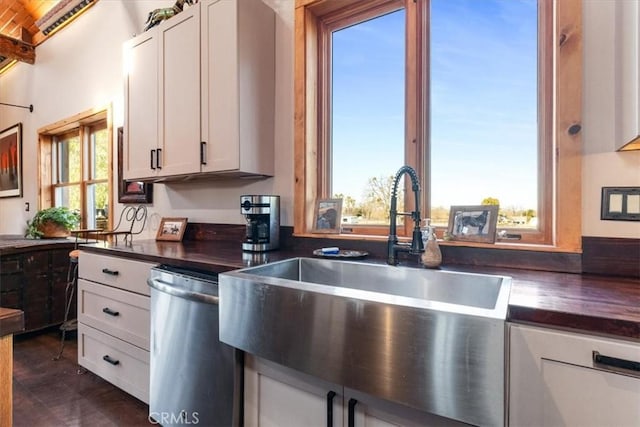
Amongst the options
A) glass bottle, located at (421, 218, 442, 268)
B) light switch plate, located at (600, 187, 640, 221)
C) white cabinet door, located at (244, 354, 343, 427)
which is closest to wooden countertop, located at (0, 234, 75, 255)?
white cabinet door, located at (244, 354, 343, 427)

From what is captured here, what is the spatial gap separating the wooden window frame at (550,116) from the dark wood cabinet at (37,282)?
2.64 meters

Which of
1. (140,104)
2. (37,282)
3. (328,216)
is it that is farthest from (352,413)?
(37,282)

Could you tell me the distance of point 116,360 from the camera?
1858mm

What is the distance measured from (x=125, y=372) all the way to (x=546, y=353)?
198 centimetres

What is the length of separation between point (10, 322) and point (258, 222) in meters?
1.11

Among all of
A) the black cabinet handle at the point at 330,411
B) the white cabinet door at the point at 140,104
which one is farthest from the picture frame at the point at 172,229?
the black cabinet handle at the point at 330,411

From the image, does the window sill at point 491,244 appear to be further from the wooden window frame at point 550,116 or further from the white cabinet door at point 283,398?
the white cabinet door at point 283,398

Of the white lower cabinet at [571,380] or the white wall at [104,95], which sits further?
the white wall at [104,95]

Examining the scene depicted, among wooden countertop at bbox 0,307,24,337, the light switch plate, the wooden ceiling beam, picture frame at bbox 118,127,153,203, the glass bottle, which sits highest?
the wooden ceiling beam

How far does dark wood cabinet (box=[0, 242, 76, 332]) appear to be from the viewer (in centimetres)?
283

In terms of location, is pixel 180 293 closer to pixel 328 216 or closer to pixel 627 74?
pixel 328 216

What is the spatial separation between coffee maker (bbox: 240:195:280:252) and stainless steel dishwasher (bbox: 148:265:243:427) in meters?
0.38

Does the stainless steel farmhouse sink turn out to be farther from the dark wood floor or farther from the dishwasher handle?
the dark wood floor

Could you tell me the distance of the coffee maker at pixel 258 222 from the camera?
1.76m
